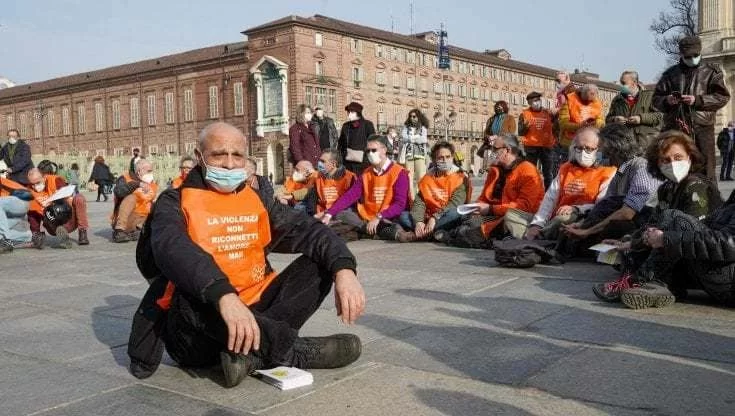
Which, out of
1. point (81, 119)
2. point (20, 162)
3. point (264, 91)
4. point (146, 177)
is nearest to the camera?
point (146, 177)

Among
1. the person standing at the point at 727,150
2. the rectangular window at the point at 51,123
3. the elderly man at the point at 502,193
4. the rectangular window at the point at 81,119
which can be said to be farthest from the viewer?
the rectangular window at the point at 51,123

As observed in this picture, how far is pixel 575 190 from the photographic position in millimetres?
7000

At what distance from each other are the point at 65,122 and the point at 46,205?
69.9 meters

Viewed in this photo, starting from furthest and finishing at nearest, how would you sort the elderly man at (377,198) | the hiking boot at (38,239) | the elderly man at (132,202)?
1. the elderly man at (132,202)
2. the hiking boot at (38,239)
3. the elderly man at (377,198)

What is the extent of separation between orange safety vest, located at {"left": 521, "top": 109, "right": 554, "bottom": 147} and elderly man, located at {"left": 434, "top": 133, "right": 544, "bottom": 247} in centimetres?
235

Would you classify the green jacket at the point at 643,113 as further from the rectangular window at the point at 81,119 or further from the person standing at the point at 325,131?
the rectangular window at the point at 81,119

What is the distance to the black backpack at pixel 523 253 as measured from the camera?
616 cm

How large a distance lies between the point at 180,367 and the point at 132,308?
1820 millimetres

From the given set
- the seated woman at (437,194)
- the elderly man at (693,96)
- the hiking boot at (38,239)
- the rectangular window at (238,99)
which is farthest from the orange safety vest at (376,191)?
the rectangular window at (238,99)

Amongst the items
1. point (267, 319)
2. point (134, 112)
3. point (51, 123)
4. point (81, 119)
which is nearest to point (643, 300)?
point (267, 319)

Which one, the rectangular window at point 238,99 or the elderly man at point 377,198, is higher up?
the rectangular window at point 238,99

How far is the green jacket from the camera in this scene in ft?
28.0

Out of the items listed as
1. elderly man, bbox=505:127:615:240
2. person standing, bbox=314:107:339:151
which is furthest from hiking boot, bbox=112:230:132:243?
elderly man, bbox=505:127:615:240

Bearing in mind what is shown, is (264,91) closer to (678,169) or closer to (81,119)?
(81,119)
